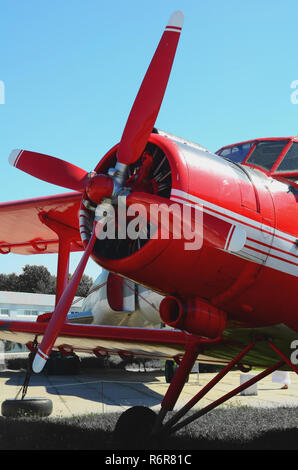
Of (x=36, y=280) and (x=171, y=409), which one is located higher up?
(x=171, y=409)

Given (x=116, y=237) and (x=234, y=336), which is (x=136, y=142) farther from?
(x=234, y=336)

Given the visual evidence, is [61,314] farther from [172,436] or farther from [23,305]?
[23,305]

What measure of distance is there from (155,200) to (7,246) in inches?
273

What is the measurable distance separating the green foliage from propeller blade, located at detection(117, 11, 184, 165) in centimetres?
6029

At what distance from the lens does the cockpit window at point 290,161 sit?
5.21 m

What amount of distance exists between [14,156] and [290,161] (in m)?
3.12

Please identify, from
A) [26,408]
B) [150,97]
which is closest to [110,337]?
[26,408]

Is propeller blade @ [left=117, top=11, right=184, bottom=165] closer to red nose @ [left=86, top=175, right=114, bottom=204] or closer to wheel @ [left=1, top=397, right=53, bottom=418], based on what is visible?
red nose @ [left=86, top=175, right=114, bottom=204]

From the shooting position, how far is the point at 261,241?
173 inches

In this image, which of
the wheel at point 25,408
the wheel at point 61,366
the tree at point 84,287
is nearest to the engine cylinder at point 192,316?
the wheel at point 25,408

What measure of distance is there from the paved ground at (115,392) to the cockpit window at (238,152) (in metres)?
5.91

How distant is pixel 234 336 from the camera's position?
5301mm

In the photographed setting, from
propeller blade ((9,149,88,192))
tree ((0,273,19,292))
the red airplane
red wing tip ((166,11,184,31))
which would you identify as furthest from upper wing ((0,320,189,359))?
tree ((0,273,19,292))

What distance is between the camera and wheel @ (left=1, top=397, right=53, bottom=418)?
837 centimetres
